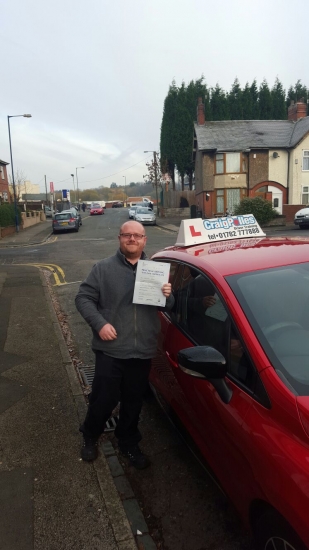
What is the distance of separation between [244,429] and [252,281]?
91 cm

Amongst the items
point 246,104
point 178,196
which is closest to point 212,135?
point 178,196

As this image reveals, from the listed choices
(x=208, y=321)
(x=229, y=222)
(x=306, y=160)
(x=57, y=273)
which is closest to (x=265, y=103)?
(x=306, y=160)

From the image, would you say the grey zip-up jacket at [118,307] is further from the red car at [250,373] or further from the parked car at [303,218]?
the parked car at [303,218]

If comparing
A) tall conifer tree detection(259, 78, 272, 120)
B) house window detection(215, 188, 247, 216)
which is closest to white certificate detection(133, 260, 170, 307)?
house window detection(215, 188, 247, 216)

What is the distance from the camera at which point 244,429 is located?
200cm

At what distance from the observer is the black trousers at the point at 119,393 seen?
2.85 m

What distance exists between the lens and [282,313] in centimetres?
242

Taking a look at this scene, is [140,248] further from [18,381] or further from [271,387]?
[18,381]

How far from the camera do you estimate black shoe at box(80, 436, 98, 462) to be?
3104 millimetres

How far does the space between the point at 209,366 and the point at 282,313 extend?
0.60 m

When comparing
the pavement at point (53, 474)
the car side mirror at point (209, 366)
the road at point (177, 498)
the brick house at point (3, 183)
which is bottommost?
the road at point (177, 498)

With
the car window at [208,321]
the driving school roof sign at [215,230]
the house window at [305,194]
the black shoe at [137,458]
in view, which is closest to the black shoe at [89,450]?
the black shoe at [137,458]

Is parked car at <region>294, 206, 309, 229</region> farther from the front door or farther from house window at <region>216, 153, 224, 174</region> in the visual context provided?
house window at <region>216, 153, 224, 174</region>

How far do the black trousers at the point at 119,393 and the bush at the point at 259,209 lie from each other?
24468 millimetres
